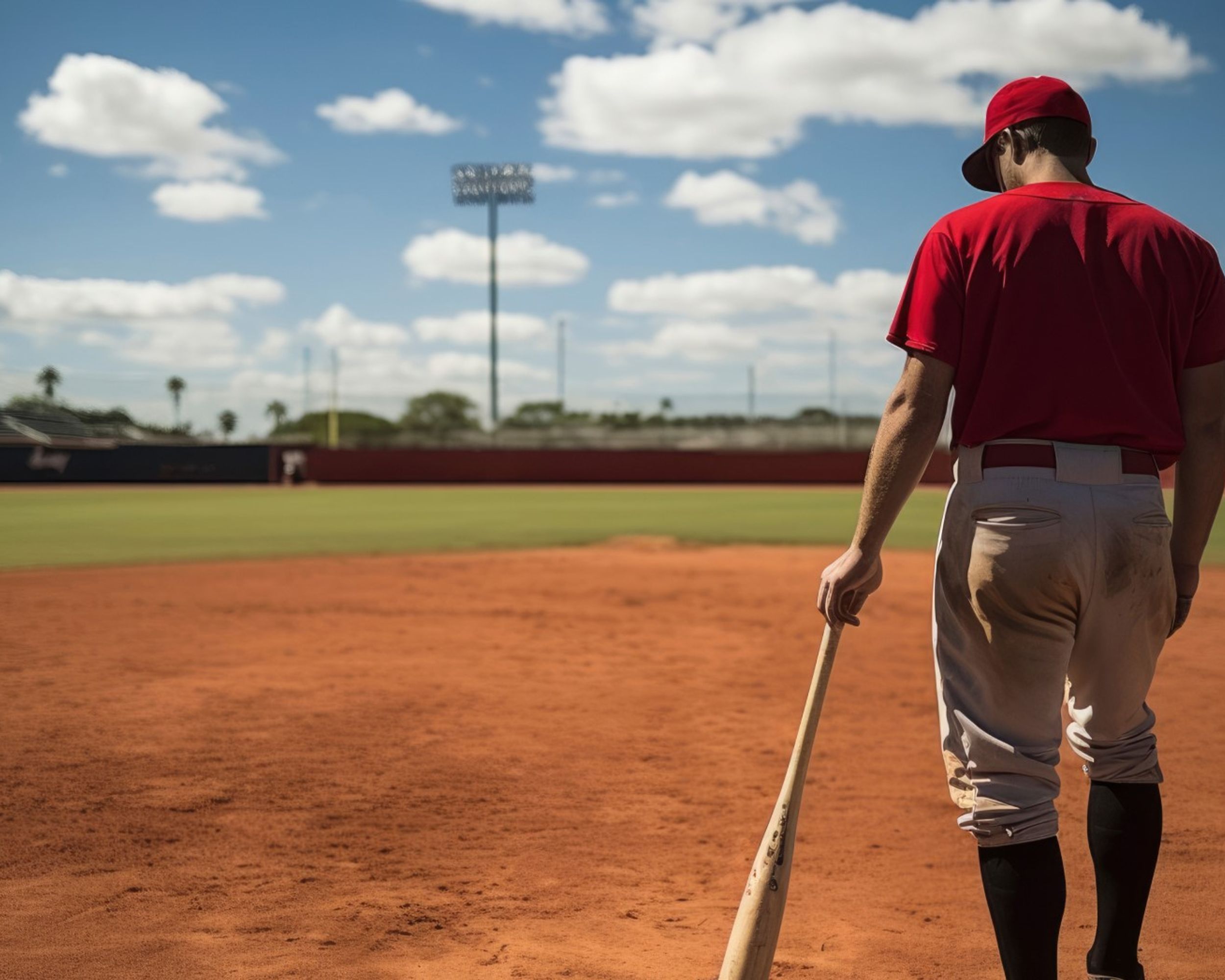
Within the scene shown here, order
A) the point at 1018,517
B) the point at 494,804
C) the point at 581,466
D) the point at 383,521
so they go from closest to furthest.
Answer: the point at 1018,517 → the point at 494,804 → the point at 383,521 → the point at 581,466

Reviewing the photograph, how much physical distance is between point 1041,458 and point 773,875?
1113 mm

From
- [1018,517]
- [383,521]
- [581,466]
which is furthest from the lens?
[581,466]

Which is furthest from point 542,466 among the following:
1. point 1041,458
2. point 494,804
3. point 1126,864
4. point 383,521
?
point 1041,458

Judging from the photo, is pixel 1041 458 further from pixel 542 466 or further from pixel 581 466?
pixel 542 466

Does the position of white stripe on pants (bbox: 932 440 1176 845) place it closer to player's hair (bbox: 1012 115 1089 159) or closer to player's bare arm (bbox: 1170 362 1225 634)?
player's bare arm (bbox: 1170 362 1225 634)

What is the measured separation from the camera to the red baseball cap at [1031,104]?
2.43m

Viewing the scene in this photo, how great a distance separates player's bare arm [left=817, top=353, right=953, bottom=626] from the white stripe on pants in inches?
4.8

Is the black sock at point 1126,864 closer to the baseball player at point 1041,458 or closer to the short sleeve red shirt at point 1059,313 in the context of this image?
the baseball player at point 1041,458

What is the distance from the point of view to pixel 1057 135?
246 cm

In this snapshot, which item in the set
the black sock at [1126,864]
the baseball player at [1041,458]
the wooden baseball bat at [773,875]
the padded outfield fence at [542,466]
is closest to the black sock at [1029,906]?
the baseball player at [1041,458]

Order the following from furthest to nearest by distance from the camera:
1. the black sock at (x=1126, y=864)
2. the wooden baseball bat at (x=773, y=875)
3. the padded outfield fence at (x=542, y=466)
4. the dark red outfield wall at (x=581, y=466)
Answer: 1. the dark red outfield wall at (x=581, y=466)
2. the padded outfield fence at (x=542, y=466)
3. the black sock at (x=1126, y=864)
4. the wooden baseball bat at (x=773, y=875)

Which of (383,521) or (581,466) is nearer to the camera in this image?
(383,521)

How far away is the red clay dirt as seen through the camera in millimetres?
3012

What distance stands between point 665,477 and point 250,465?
622 inches
